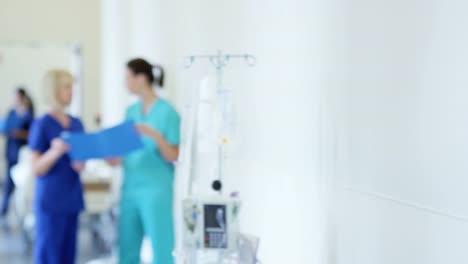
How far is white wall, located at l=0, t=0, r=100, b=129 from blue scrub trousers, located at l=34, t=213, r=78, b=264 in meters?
5.67

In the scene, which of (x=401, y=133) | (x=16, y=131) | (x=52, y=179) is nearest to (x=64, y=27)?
(x=16, y=131)

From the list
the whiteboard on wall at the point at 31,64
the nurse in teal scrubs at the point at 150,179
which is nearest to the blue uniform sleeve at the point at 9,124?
the whiteboard on wall at the point at 31,64

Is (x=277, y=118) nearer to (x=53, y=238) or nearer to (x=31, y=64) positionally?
(x=53, y=238)

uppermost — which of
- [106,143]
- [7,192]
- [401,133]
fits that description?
[401,133]

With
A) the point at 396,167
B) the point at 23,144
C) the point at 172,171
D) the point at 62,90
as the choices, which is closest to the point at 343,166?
the point at 396,167

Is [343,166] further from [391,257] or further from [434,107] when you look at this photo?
[434,107]

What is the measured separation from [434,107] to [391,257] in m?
0.43

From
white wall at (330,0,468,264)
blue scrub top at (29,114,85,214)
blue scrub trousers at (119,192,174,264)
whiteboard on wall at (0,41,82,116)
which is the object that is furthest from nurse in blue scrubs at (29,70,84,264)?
whiteboard on wall at (0,41,82,116)

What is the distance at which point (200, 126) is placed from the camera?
1.96 m

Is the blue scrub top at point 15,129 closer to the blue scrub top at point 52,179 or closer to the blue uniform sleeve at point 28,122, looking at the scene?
the blue uniform sleeve at point 28,122

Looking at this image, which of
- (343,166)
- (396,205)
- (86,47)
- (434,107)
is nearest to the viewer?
(434,107)

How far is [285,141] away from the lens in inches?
95.3

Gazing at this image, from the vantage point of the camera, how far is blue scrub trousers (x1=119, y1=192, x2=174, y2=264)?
10.6 ft

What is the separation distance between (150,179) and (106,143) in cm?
29
